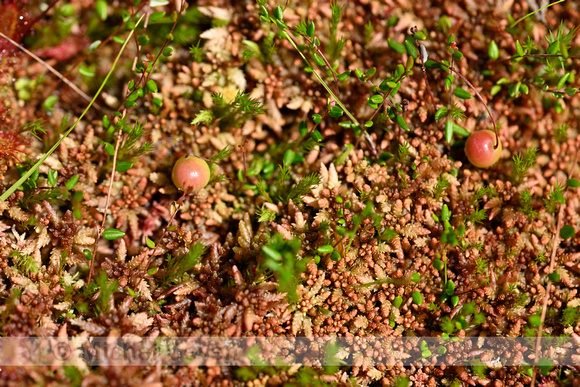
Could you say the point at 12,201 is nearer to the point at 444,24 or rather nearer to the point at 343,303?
the point at 343,303

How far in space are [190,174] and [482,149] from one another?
6.59 feet

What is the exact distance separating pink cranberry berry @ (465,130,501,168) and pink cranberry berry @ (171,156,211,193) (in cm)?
185

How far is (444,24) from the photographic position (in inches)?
127

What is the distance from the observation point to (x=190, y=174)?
9.23ft

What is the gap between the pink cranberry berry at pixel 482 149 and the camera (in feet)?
9.70

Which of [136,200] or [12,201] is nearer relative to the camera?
[12,201]

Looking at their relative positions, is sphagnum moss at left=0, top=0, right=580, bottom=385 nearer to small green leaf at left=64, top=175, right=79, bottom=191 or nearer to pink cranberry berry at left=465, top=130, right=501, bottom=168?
small green leaf at left=64, top=175, right=79, bottom=191

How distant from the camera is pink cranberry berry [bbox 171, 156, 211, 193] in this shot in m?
2.82

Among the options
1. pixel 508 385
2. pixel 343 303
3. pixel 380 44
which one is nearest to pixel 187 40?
pixel 380 44

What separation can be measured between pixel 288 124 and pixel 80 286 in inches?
71.5

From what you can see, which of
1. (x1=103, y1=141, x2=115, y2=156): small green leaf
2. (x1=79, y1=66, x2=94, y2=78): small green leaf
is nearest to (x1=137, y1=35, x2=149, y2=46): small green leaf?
(x1=79, y1=66, x2=94, y2=78): small green leaf

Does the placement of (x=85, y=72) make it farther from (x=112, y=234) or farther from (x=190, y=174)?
(x=112, y=234)

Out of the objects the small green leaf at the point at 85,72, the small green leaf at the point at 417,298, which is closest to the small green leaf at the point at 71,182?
the small green leaf at the point at 85,72

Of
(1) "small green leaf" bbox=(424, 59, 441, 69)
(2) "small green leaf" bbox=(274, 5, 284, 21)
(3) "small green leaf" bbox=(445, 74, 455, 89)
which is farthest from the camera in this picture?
(1) "small green leaf" bbox=(424, 59, 441, 69)
